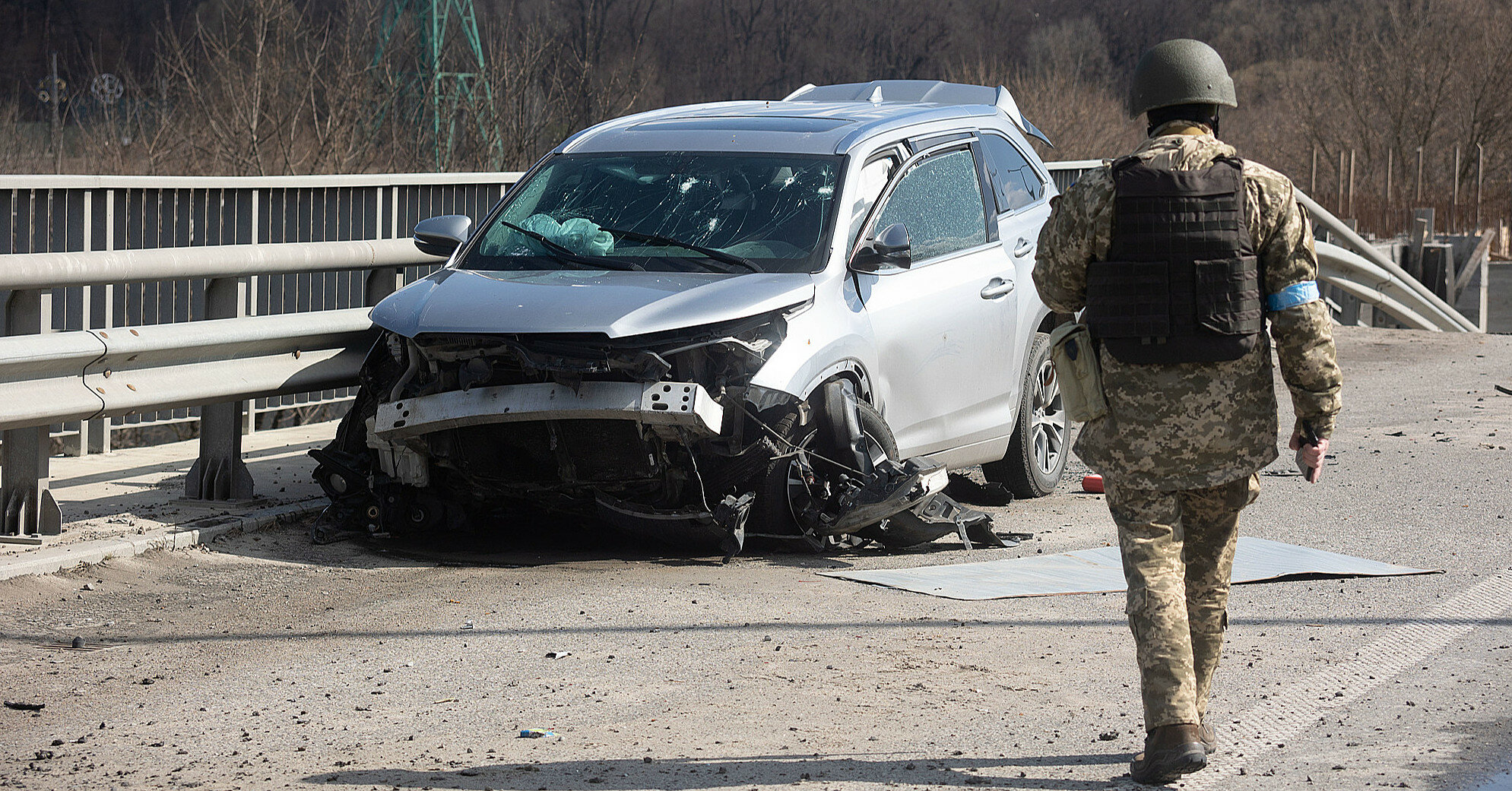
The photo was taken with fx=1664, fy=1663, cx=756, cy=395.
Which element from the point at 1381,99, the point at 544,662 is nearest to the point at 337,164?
the point at 544,662

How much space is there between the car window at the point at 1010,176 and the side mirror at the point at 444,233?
8.49 ft

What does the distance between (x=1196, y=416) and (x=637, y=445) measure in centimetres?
269

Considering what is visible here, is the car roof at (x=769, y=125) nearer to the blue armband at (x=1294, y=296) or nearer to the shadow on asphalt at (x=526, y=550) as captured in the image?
the shadow on asphalt at (x=526, y=550)

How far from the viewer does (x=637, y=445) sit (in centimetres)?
633

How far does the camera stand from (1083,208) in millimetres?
4203

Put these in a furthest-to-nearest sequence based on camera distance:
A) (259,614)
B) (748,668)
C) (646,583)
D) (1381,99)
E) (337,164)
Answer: (1381,99)
(337,164)
(646,583)
(259,614)
(748,668)

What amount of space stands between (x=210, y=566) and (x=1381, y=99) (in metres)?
64.1

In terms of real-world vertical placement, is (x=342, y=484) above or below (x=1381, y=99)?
below

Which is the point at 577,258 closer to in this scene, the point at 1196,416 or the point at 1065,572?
the point at 1065,572

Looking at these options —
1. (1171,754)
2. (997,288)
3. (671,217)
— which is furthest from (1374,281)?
(1171,754)

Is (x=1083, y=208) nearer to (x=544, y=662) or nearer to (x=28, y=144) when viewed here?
(x=544, y=662)

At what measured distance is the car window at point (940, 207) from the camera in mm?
7430

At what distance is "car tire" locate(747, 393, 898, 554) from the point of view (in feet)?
21.1

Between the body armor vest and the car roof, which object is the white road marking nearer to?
the body armor vest
